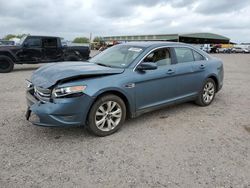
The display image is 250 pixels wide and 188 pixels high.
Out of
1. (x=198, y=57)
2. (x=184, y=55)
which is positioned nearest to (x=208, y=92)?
(x=198, y=57)

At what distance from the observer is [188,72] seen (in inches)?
213

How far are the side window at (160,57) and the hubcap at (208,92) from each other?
1.51 metres

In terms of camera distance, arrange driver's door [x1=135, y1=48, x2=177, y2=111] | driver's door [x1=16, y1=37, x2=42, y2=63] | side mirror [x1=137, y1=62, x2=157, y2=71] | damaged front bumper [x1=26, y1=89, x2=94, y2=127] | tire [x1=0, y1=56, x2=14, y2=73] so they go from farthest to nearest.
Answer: driver's door [x1=16, y1=37, x2=42, y2=63]
tire [x1=0, y1=56, x2=14, y2=73]
driver's door [x1=135, y1=48, x2=177, y2=111]
side mirror [x1=137, y1=62, x2=157, y2=71]
damaged front bumper [x1=26, y1=89, x2=94, y2=127]

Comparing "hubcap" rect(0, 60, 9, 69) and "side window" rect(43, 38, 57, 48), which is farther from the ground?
"side window" rect(43, 38, 57, 48)

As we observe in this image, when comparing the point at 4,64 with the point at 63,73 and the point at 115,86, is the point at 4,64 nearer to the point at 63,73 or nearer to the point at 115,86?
the point at 63,73

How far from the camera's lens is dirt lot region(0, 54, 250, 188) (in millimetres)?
3021

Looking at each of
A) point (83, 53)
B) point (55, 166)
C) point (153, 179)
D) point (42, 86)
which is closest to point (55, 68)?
point (42, 86)

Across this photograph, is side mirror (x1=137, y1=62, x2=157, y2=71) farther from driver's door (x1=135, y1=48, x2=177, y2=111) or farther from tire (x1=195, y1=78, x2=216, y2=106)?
tire (x1=195, y1=78, x2=216, y2=106)

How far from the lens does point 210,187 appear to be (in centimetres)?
289

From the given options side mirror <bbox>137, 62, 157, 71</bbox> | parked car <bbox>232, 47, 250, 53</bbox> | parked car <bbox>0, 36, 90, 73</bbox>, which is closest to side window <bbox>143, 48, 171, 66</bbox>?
side mirror <bbox>137, 62, 157, 71</bbox>

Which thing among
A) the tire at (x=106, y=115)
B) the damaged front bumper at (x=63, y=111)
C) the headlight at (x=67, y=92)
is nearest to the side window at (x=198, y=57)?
the tire at (x=106, y=115)

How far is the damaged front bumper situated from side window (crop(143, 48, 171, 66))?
1.55 meters

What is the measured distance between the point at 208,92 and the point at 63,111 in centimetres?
385

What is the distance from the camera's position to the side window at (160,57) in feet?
15.8
